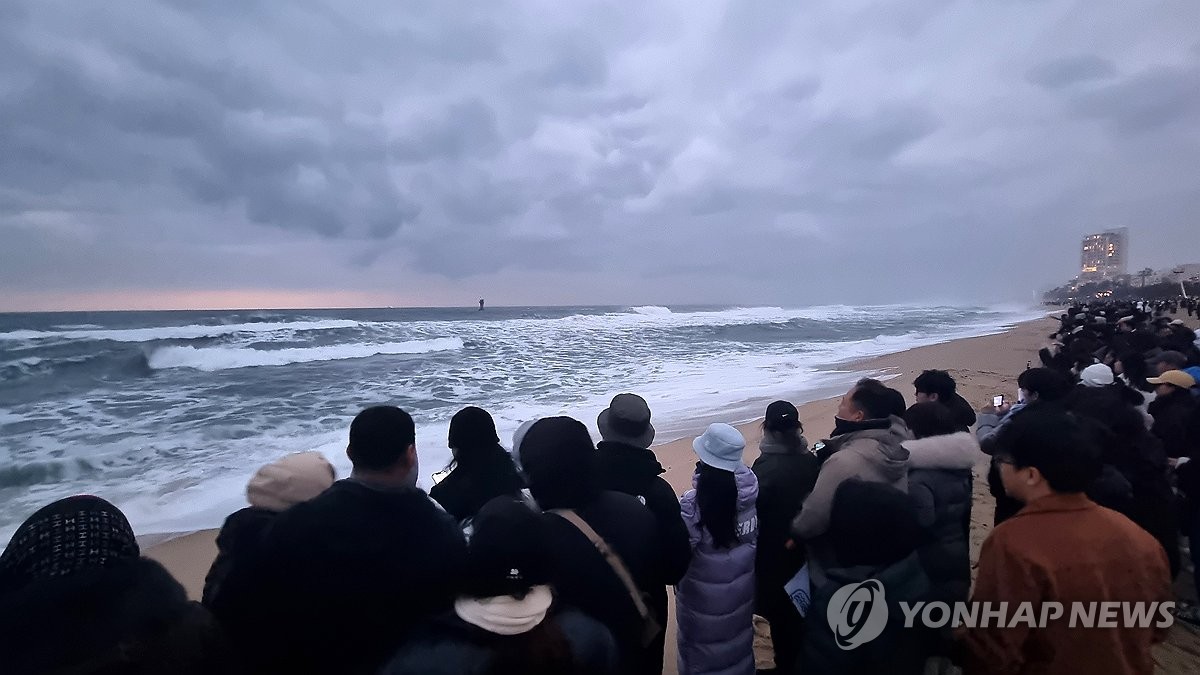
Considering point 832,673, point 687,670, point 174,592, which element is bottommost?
point 687,670

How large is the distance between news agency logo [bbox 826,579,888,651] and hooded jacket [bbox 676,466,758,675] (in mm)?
603

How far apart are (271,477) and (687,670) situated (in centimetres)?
215

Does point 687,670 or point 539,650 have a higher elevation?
point 539,650

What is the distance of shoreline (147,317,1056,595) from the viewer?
5.01 meters

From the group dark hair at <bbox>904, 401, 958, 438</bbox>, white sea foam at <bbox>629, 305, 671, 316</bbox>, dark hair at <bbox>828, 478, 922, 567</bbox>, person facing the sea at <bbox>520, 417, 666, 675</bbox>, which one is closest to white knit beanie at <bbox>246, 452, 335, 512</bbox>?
person facing the sea at <bbox>520, 417, 666, 675</bbox>

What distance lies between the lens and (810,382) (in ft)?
42.9

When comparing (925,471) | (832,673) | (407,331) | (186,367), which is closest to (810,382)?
(925,471)

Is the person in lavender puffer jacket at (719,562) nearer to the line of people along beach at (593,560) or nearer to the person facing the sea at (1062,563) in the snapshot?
the line of people along beach at (593,560)

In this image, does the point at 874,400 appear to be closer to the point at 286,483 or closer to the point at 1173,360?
the point at 286,483

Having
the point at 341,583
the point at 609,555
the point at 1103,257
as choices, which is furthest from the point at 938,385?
the point at 1103,257

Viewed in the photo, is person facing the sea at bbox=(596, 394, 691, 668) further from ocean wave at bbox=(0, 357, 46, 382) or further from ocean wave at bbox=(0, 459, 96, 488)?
ocean wave at bbox=(0, 357, 46, 382)

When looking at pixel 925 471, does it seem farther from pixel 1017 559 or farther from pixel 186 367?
pixel 186 367

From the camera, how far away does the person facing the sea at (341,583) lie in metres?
1.58

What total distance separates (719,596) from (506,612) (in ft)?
5.21
